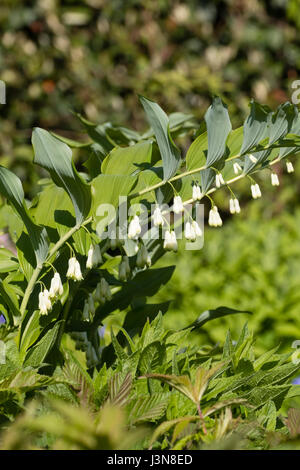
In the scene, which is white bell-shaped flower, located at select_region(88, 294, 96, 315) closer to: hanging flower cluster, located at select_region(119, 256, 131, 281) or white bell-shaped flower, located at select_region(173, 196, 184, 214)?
hanging flower cluster, located at select_region(119, 256, 131, 281)

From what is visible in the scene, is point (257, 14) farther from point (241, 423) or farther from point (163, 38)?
point (241, 423)

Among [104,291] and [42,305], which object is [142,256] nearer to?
[104,291]

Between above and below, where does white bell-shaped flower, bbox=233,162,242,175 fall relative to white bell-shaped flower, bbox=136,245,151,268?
above

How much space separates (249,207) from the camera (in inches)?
217

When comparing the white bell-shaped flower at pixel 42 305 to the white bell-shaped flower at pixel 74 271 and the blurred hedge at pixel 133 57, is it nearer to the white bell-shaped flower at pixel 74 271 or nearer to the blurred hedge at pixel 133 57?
the white bell-shaped flower at pixel 74 271

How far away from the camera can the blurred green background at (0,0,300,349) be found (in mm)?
4848

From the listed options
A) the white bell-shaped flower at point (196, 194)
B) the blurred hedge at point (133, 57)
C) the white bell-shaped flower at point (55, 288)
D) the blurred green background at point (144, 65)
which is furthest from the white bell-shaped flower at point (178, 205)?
the blurred hedge at point (133, 57)

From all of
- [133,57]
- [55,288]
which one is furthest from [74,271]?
[133,57]

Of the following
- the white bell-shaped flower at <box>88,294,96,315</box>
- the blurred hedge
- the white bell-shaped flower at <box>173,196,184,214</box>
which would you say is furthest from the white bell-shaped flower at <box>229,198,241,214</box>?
the blurred hedge

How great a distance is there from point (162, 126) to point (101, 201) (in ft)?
0.58

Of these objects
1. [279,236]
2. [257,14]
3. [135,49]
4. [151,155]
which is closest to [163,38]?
[135,49]

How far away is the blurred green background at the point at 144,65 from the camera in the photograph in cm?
485

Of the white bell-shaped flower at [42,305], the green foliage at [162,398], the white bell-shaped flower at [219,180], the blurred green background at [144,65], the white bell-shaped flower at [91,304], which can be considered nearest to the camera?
the green foliage at [162,398]
